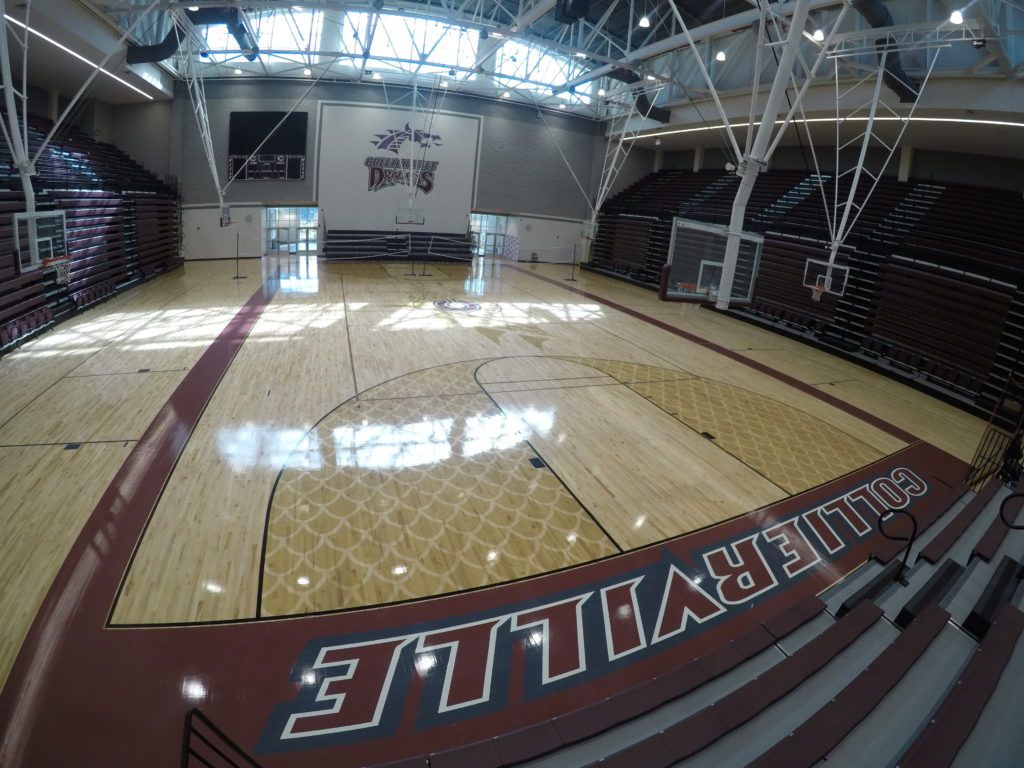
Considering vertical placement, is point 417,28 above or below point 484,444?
above

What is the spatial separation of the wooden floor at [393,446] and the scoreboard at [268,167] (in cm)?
999

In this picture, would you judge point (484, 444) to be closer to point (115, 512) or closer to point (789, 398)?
point (115, 512)

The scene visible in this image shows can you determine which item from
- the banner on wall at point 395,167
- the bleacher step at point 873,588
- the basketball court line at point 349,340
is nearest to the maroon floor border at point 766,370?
the bleacher step at point 873,588

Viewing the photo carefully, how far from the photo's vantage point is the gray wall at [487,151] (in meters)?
21.1

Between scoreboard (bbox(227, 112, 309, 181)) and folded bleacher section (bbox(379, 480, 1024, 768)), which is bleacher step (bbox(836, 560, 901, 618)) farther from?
scoreboard (bbox(227, 112, 309, 181))

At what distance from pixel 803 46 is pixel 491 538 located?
1738 centimetres

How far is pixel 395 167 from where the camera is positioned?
A: 23625 millimetres

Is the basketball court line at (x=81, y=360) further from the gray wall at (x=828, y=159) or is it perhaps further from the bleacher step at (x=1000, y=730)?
the gray wall at (x=828, y=159)

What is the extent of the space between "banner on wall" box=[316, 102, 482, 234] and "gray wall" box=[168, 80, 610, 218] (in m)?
0.48

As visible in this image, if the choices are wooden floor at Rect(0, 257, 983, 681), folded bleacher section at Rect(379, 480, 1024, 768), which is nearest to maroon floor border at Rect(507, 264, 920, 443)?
wooden floor at Rect(0, 257, 983, 681)

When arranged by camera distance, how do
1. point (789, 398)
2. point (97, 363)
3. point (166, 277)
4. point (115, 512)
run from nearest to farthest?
point (115, 512), point (97, 363), point (789, 398), point (166, 277)

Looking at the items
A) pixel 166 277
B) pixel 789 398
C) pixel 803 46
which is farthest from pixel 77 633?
pixel 803 46

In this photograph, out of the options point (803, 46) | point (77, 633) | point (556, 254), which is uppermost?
point (803, 46)

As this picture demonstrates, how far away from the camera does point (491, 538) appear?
5359 millimetres
